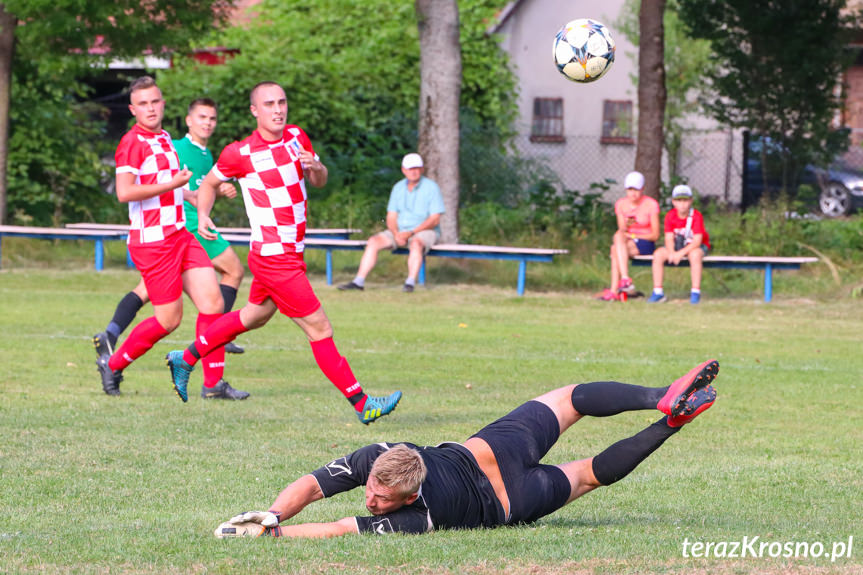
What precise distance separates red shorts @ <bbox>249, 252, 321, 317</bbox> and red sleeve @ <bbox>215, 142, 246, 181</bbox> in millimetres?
545

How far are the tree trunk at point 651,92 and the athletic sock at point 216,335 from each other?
465 inches

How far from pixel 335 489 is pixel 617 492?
192 centimetres

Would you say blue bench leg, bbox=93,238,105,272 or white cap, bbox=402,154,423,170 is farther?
blue bench leg, bbox=93,238,105,272

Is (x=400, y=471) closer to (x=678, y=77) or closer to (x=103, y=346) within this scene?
(x=103, y=346)

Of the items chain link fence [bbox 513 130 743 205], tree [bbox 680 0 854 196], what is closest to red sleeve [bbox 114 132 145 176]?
tree [bbox 680 0 854 196]

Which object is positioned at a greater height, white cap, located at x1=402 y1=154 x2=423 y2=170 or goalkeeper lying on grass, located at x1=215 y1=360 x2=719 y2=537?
white cap, located at x1=402 y1=154 x2=423 y2=170

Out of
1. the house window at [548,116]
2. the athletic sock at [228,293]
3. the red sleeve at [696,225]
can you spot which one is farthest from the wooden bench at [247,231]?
the house window at [548,116]

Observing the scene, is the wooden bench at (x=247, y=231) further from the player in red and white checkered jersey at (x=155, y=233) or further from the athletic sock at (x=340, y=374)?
the athletic sock at (x=340, y=374)

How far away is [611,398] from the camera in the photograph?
5.87 meters

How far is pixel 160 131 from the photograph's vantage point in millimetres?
9078

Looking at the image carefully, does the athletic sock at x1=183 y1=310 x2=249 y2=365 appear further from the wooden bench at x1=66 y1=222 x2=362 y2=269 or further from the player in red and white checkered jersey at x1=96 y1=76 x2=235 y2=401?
the wooden bench at x1=66 y1=222 x2=362 y2=269

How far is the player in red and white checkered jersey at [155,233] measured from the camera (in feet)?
29.1

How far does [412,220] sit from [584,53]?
716 centimetres

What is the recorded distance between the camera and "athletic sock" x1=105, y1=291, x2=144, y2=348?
980 centimetres
